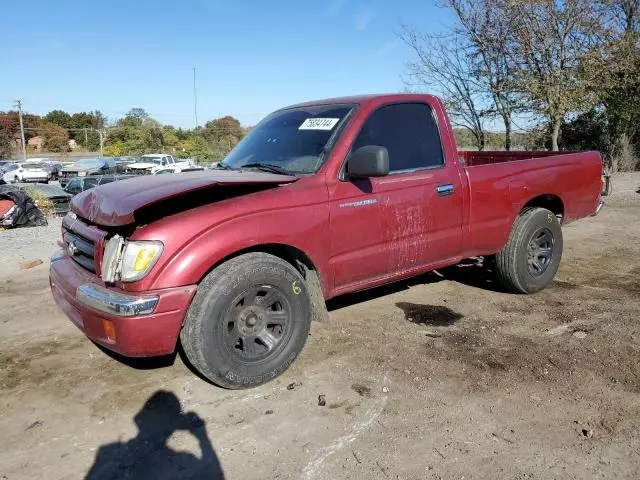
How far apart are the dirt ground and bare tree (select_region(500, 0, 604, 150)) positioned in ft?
28.4

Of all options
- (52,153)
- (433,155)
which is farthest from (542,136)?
(52,153)

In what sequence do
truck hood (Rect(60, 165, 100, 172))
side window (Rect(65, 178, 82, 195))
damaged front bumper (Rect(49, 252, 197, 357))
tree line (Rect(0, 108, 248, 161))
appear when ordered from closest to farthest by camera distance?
damaged front bumper (Rect(49, 252, 197, 357)), side window (Rect(65, 178, 82, 195)), truck hood (Rect(60, 165, 100, 172)), tree line (Rect(0, 108, 248, 161))

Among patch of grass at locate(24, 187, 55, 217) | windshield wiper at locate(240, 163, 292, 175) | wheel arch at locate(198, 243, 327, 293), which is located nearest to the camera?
wheel arch at locate(198, 243, 327, 293)

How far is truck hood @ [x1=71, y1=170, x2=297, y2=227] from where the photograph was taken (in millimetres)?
3014

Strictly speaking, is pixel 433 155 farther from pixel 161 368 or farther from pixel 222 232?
pixel 161 368

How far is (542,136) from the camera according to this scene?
13719 mm

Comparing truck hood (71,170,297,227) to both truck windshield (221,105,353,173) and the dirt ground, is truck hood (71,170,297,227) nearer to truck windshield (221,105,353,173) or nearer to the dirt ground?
truck windshield (221,105,353,173)

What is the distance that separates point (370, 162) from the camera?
3510 millimetres

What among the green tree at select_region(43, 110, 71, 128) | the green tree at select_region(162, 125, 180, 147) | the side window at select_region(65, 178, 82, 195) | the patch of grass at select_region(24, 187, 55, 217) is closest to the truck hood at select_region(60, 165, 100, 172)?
the side window at select_region(65, 178, 82, 195)

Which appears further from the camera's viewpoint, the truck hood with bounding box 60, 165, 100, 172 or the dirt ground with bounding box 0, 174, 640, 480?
the truck hood with bounding box 60, 165, 100, 172

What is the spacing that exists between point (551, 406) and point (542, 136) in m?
12.2

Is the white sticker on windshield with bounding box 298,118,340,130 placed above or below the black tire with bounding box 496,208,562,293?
above

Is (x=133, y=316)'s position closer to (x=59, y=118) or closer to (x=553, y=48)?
(x=553, y=48)

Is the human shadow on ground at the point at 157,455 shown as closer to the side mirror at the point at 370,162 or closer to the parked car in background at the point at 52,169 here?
the side mirror at the point at 370,162
